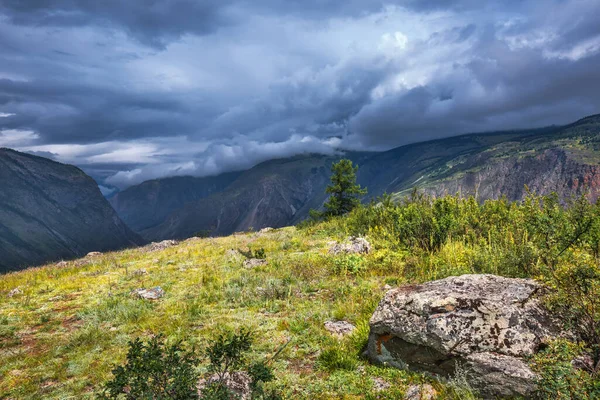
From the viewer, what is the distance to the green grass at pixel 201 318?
606 centimetres

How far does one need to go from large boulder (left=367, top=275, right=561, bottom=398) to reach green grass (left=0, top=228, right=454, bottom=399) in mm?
476

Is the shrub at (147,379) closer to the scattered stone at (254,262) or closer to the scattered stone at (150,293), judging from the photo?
the scattered stone at (150,293)

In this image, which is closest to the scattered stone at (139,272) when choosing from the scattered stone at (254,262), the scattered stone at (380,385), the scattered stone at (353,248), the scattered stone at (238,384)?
the scattered stone at (254,262)

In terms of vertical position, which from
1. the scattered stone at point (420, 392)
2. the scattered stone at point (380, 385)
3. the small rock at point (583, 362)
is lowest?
the scattered stone at point (380, 385)

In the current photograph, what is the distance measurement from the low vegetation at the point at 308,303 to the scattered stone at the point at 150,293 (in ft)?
1.05

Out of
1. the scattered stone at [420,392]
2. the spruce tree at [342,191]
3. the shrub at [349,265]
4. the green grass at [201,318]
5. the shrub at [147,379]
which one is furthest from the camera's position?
the spruce tree at [342,191]

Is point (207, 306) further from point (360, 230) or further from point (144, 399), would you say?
point (360, 230)

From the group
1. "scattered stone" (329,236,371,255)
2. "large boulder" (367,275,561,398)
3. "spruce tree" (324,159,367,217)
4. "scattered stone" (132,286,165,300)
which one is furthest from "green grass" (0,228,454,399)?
"spruce tree" (324,159,367,217)

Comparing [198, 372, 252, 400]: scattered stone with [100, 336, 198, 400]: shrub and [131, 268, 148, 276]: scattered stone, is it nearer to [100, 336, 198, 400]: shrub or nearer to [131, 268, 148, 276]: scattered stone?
[100, 336, 198, 400]: shrub

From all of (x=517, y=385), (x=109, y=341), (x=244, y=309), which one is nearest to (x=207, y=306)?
(x=244, y=309)

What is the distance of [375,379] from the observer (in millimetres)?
5703

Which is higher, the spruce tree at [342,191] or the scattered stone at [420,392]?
the spruce tree at [342,191]

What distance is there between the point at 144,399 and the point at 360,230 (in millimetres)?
15975

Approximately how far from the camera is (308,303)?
9.41 meters
